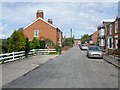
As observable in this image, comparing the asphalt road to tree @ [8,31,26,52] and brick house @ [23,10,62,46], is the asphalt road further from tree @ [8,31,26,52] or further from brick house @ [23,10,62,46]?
brick house @ [23,10,62,46]

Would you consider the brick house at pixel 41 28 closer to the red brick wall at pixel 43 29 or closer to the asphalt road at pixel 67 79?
the red brick wall at pixel 43 29

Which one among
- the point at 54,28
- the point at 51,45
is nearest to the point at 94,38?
the point at 54,28

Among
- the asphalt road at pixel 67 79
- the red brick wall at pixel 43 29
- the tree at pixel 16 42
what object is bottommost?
the asphalt road at pixel 67 79

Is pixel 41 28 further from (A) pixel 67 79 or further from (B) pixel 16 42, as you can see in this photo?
(A) pixel 67 79

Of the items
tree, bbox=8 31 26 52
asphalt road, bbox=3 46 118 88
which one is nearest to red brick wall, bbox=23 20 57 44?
tree, bbox=8 31 26 52

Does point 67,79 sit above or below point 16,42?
below

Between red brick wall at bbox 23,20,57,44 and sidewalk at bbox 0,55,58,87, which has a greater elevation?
red brick wall at bbox 23,20,57,44

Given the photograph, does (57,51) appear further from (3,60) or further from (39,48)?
(3,60)

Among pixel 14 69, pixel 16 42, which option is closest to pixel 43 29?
pixel 16 42

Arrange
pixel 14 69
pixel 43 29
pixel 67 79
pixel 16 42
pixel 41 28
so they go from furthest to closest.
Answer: pixel 43 29
pixel 41 28
pixel 16 42
pixel 14 69
pixel 67 79

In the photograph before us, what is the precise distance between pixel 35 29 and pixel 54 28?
454 cm

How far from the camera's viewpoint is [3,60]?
1891cm

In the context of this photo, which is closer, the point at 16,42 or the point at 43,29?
the point at 16,42

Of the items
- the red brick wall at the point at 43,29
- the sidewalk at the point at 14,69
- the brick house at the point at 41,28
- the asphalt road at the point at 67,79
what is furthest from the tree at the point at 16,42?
the red brick wall at the point at 43,29
